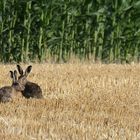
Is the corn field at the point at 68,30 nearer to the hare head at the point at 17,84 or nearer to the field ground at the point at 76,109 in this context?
the field ground at the point at 76,109

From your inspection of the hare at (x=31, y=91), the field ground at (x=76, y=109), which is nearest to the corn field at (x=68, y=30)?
the field ground at (x=76, y=109)

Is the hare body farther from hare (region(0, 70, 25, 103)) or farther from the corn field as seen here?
the corn field

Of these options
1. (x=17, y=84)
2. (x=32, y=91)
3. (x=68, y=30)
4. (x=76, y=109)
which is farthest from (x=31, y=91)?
(x=68, y=30)

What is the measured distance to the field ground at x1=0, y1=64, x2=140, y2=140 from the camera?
619cm

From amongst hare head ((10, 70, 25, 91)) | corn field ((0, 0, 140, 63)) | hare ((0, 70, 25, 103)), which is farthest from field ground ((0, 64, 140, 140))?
corn field ((0, 0, 140, 63))

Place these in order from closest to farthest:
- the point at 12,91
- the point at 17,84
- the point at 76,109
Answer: the point at 76,109 → the point at 12,91 → the point at 17,84

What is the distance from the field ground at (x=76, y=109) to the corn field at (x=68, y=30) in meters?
4.13

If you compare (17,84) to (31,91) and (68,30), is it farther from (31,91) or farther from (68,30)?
(68,30)

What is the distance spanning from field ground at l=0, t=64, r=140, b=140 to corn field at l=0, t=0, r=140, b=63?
4132 mm

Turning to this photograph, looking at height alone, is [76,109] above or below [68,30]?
below

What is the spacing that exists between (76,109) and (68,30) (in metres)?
9.03

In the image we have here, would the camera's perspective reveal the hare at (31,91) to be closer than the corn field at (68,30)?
Yes

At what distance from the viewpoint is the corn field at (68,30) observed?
1570 centimetres

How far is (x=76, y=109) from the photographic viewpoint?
301 inches
